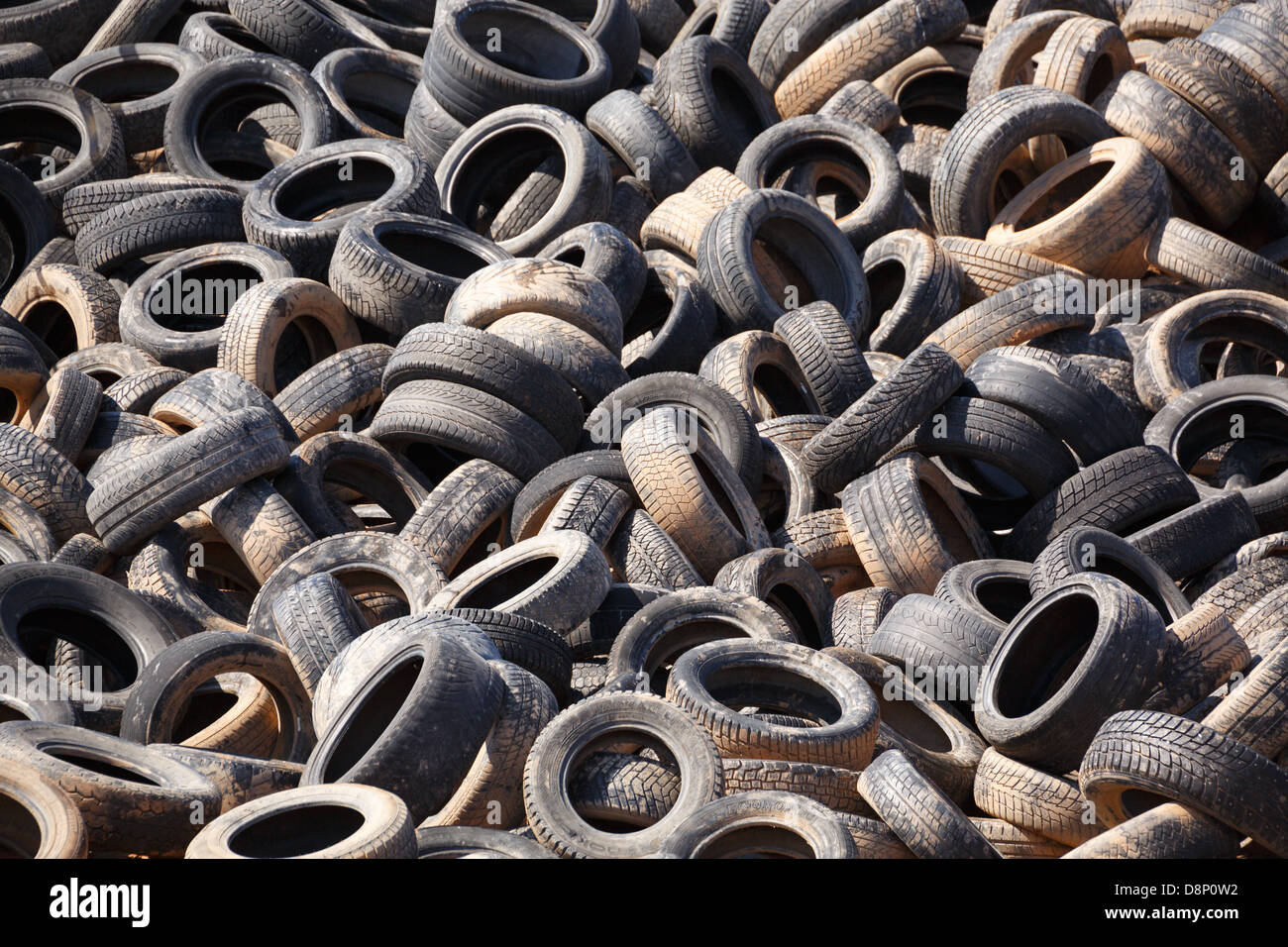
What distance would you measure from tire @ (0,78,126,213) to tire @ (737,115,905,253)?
526cm

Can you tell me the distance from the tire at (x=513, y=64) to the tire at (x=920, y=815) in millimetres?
7888

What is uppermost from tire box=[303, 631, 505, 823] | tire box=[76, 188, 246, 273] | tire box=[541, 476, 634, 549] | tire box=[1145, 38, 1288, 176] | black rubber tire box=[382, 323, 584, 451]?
tire box=[1145, 38, 1288, 176]

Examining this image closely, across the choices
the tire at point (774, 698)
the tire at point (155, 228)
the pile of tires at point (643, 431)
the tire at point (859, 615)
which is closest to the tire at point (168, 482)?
the pile of tires at point (643, 431)

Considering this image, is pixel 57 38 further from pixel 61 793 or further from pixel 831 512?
pixel 61 793

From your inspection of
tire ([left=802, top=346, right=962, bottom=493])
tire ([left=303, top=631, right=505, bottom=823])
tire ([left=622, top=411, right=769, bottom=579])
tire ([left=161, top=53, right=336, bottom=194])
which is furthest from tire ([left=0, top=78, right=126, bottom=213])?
tire ([left=303, top=631, right=505, bottom=823])

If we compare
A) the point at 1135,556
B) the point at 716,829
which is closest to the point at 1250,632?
the point at 1135,556

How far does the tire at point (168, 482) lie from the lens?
26.4ft

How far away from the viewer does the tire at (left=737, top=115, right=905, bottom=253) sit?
11500mm

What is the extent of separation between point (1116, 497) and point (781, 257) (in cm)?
387

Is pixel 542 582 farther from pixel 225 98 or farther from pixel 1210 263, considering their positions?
pixel 225 98

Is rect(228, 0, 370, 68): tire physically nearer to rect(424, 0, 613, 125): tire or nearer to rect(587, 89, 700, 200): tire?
rect(424, 0, 613, 125): tire

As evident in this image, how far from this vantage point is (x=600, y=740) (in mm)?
6215

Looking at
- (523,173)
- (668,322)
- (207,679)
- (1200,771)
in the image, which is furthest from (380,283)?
(1200,771)

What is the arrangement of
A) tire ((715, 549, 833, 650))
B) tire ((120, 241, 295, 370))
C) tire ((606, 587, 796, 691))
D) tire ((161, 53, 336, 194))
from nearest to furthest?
tire ((606, 587, 796, 691)) → tire ((715, 549, 833, 650)) → tire ((120, 241, 295, 370)) → tire ((161, 53, 336, 194))
